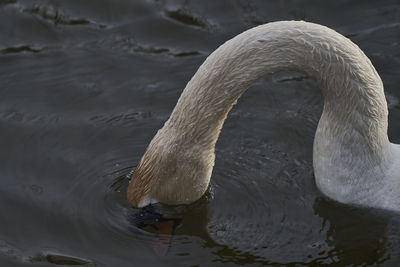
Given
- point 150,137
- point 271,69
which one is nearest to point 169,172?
point 271,69

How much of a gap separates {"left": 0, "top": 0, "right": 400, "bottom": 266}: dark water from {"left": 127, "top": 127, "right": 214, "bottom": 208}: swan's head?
33cm

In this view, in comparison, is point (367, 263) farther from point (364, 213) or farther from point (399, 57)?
point (399, 57)

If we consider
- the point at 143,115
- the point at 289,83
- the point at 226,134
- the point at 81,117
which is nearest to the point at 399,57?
the point at 289,83

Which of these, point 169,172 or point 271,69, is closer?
point 271,69

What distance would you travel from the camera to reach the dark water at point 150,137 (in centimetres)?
585

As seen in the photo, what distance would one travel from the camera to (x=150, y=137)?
7.01 m

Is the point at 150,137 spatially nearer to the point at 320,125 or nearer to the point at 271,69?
the point at 320,125

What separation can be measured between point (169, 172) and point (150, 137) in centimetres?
172

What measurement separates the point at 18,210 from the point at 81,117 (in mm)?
1399

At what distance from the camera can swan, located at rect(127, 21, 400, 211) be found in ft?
16.5

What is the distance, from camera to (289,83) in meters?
7.73

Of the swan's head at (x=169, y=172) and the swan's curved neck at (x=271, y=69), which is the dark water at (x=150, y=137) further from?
the swan's curved neck at (x=271, y=69)

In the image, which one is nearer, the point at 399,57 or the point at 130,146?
the point at 130,146

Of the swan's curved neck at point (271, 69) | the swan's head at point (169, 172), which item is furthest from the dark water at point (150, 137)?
the swan's curved neck at point (271, 69)
